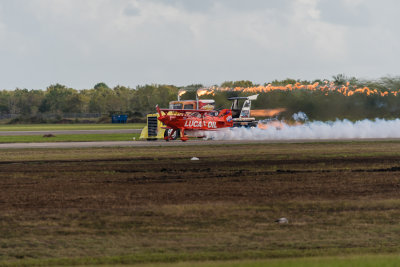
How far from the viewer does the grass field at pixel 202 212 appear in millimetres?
12023

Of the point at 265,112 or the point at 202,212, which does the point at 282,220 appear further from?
the point at 265,112

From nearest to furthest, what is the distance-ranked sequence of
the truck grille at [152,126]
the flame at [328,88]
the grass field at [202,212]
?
the grass field at [202,212]
the flame at [328,88]
the truck grille at [152,126]

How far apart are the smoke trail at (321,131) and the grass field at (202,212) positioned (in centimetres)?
1984

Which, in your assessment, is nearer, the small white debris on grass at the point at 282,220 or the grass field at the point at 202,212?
the grass field at the point at 202,212

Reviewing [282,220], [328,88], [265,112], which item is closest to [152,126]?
[265,112]

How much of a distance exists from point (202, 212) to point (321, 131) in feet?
121

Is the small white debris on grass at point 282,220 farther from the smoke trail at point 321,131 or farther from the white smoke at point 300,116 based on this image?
the white smoke at point 300,116

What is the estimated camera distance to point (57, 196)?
65.6 feet

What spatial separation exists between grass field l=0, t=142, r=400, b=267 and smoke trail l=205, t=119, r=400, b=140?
1984cm

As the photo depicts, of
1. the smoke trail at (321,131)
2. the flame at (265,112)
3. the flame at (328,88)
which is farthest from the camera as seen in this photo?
the flame at (265,112)

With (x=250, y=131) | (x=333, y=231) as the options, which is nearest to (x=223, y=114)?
(x=250, y=131)

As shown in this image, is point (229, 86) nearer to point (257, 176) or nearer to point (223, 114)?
point (223, 114)

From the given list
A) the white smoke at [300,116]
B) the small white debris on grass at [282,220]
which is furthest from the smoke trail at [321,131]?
the small white debris on grass at [282,220]

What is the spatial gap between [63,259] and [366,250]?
232 inches
